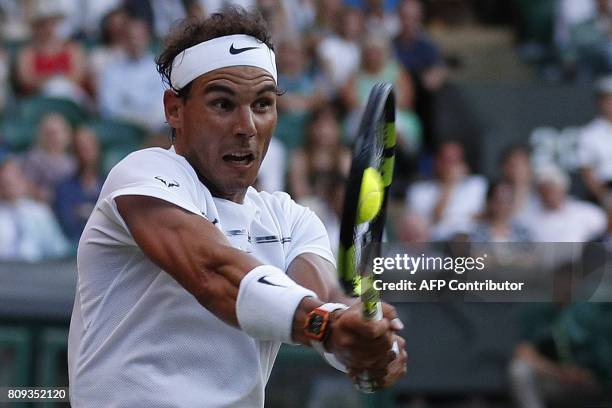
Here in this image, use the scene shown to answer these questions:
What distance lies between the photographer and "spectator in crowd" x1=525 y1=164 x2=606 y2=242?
866 centimetres

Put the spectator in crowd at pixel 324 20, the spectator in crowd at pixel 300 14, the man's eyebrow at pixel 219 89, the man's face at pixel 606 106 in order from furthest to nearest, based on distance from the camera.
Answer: the spectator in crowd at pixel 324 20 < the spectator in crowd at pixel 300 14 < the man's face at pixel 606 106 < the man's eyebrow at pixel 219 89

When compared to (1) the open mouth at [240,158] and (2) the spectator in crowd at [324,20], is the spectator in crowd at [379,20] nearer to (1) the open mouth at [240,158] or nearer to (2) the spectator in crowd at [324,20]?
(2) the spectator in crowd at [324,20]

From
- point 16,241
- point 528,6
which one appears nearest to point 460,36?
point 528,6

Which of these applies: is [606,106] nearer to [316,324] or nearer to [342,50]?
[342,50]

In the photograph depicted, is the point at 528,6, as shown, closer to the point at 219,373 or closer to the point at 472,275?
the point at 472,275

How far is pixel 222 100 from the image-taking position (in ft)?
10.8

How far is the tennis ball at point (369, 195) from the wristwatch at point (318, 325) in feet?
0.86

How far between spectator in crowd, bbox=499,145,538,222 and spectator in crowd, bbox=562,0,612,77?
1.97 m

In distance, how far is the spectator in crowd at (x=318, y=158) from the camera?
339 inches

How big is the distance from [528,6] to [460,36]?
2.62 ft

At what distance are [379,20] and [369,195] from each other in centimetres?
797

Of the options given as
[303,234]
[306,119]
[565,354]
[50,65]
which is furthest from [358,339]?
[50,65]

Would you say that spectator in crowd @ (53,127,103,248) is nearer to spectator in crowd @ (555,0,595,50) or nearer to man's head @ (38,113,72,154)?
man's head @ (38,113,72,154)

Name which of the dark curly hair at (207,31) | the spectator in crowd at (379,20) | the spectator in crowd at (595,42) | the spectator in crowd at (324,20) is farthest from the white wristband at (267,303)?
the spectator in crowd at (595,42)
